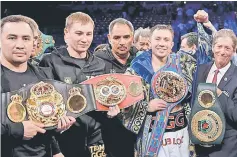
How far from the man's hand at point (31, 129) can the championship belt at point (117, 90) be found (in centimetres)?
37

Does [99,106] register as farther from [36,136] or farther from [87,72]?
[36,136]

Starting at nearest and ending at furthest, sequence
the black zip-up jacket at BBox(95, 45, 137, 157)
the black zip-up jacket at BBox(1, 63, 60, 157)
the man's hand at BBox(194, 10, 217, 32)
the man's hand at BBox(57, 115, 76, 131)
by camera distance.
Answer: the black zip-up jacket at BBox(1, 63, 60, 157)
the man's hand at BBox(57, 115, 76, 131)
the man's hand at BBox(194, 10, 217, 32)
the black zip-up jacket at BBox(95, 45, 137, 157)

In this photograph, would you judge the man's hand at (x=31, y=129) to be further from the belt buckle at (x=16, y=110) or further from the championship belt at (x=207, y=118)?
the championship belt at (x=207, y=118)

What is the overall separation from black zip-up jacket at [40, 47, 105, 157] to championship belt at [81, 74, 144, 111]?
129 millimetres

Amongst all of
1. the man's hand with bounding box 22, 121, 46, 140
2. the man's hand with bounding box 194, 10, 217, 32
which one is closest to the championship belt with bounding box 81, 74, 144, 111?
the man's hand with bounding box 22, 121, 46, 140

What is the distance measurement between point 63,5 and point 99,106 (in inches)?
254

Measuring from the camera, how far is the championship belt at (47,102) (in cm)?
171

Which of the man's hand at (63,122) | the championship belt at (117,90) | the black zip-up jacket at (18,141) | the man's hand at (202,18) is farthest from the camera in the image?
the man's hand at (202,18)

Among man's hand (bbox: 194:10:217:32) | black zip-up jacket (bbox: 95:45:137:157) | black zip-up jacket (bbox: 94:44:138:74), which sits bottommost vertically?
black zip-up jacket (bbox: 95:45:137:157)

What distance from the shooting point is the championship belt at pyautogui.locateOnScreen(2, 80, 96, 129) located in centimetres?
171

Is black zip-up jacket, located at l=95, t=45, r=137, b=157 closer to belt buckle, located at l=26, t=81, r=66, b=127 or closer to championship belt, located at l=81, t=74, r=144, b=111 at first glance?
championship belt, located at l=81, t=74, r=144, b=111

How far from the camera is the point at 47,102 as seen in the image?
1822mm

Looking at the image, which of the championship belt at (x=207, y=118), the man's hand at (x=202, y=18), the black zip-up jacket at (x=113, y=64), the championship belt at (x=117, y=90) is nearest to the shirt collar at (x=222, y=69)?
the championship belt at (x=207, y=118)

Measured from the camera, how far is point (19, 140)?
1.72 metres
